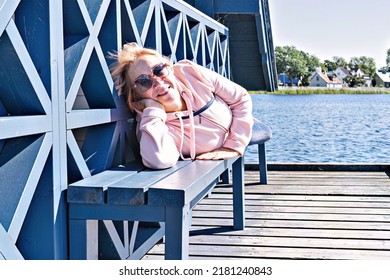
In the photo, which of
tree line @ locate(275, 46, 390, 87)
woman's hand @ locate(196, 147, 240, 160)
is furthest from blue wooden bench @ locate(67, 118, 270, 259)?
tree line @ locate(275, 46, 390, 87)

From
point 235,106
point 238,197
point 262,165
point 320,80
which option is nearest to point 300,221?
point 238,197

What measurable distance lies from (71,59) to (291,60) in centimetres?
5378

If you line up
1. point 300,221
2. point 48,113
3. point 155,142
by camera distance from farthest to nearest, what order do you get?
point 300,221 < point 155,142 < point 48,113

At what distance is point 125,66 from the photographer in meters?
2.40

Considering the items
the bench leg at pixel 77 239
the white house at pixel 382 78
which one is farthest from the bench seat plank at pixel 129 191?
the white house at pixel 382 78

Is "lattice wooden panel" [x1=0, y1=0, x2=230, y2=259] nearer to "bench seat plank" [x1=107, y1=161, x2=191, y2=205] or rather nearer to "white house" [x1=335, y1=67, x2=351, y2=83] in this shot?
"bench seat plank" [x1=107, y1=161, x2=191, y2=205]

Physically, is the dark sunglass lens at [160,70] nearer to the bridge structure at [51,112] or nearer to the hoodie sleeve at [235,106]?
the bridge structure at [51,112]

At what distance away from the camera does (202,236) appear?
10.7ft

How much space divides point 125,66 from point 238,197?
4.25 feet

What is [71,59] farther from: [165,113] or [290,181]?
[290,181]

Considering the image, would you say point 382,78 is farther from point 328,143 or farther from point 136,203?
point 136,203

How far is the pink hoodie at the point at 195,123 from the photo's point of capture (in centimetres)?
234

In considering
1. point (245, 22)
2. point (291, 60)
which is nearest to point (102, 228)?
point (245, 22)

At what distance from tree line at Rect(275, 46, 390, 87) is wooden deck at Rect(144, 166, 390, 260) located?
38.7m
